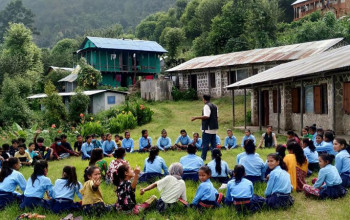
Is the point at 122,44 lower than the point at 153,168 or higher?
higher

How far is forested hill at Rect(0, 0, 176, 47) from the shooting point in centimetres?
12506

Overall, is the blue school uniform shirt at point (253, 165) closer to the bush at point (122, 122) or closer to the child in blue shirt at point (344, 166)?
the child in blue shirt at point (344, 166)

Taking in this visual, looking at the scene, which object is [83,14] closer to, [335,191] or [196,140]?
[196,140]

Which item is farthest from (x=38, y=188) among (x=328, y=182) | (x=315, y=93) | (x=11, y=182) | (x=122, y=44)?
(x=122, y=44)

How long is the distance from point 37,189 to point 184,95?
2762 centimetres

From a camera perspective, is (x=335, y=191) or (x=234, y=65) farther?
(x=234, y=65)

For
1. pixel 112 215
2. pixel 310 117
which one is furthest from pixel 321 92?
pixel 112 215

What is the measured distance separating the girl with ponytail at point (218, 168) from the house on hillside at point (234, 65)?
1940cm

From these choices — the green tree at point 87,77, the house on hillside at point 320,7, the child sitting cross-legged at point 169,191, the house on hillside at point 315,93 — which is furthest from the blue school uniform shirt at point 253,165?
the house on hillside at point 320,7

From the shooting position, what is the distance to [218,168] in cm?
879

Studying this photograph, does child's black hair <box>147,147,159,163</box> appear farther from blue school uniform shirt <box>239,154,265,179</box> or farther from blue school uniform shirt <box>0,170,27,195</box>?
blue school uniform shirt <box>0,170,27,195</box>

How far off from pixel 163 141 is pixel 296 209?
896 centimetres

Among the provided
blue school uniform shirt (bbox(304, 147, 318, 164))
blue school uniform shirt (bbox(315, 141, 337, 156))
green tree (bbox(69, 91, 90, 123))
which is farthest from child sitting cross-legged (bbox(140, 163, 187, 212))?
green tree (bbox(69, 91, 90, 123))

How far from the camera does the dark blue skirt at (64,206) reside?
7.47 m
